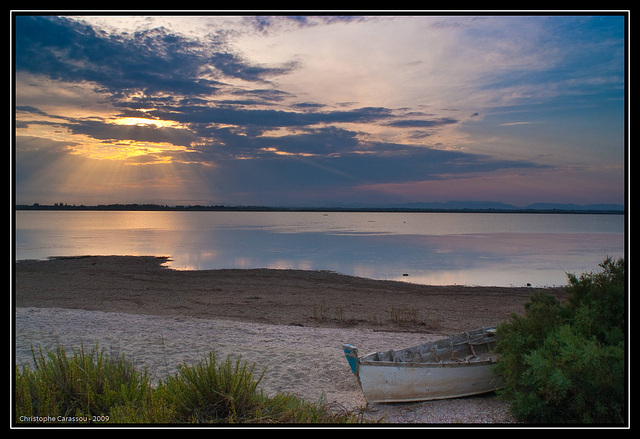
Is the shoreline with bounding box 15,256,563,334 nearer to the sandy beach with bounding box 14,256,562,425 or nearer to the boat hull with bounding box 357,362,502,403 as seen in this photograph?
the sandy beach with bounding box 14,256,562,425

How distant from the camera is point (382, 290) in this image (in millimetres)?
20125

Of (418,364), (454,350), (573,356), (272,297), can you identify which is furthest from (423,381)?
(272,297)

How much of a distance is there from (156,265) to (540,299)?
82.9 ft

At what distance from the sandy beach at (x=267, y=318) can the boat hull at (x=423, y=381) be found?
0.44 ft

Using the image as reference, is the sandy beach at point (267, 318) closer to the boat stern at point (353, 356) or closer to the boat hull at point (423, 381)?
the boat hull at point (423, 381)

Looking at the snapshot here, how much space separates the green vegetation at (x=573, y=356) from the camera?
4.84 m

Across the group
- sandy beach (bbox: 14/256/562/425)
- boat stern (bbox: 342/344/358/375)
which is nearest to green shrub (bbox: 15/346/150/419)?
sandy beach (bbox: 14/256/562/425)

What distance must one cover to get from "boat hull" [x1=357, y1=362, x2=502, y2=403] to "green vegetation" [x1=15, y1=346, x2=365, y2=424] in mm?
1600

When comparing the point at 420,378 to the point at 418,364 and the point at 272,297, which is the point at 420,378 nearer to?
the point at 418,364

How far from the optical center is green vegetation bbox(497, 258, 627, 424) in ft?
15.9

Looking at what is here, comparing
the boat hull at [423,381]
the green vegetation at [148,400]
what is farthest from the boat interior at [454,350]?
the green vegetation at [148,400]

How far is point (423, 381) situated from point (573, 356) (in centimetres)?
240
